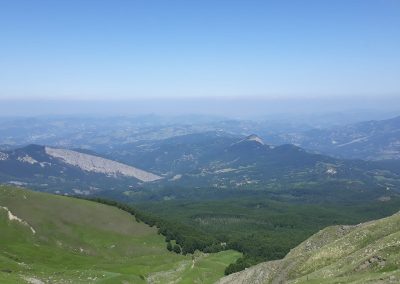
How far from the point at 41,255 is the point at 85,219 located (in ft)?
140

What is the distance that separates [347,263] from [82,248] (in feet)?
335

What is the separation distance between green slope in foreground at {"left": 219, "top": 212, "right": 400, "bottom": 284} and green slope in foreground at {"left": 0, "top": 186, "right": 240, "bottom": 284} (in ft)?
83.0

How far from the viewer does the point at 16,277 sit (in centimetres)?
8731

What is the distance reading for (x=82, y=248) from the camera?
145 m

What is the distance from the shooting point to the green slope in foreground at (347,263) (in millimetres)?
53656

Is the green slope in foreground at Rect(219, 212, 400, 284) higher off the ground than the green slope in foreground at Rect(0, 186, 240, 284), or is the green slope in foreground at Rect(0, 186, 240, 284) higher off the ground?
the green slope in foreground at Rect(219, 212, 400, 284)

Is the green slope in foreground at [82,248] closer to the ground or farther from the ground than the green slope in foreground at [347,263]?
closer to the ground

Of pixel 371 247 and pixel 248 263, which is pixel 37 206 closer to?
pixel 248 263

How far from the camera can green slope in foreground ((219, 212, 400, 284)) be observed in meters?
53.7

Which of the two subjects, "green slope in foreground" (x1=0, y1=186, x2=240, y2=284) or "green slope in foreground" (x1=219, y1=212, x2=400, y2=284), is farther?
"green slope in foreground" (x1=0, y1=186, x2=240, y2=284)

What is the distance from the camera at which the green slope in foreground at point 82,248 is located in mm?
102938

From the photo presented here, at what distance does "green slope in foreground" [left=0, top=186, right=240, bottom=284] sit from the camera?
338 ft

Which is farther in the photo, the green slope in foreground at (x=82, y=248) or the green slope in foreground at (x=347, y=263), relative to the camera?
the green slope in foreground at (x=82, y=248)

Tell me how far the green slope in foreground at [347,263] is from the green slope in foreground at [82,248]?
2530 cm
